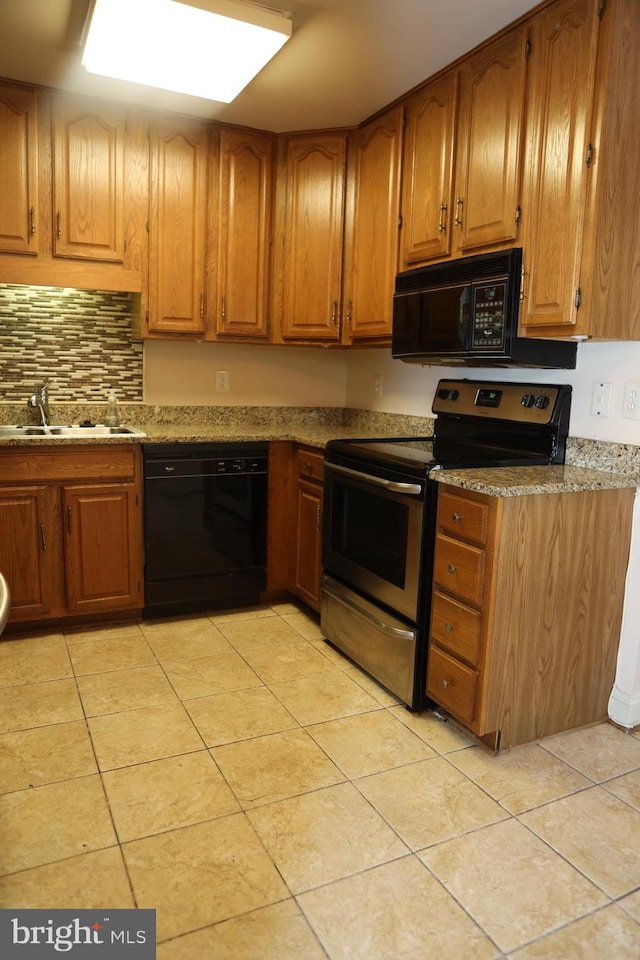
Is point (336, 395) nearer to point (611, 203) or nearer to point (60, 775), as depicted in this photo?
point (611, 203)

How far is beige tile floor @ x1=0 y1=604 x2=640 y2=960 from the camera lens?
149 cm

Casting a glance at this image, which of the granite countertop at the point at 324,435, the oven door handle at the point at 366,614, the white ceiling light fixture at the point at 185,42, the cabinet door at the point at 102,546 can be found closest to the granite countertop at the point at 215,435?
the granite countertop at the point at 324,435

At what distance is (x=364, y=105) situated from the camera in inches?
120

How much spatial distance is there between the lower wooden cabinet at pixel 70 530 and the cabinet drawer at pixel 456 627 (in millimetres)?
1482

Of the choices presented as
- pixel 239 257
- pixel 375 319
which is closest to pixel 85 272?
pixel 239 257

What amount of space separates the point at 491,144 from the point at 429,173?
395 mm

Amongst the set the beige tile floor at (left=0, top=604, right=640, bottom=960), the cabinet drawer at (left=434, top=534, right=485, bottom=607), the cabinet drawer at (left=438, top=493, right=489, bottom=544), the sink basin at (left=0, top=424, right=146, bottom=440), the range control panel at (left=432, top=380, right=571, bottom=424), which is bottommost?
the beige tile floor at (left=0, top=604, right=640, bottom=960)

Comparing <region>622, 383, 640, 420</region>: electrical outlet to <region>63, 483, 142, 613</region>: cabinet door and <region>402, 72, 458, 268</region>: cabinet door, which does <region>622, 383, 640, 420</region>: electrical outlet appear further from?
<region>63, 483, 142, 613</region>: cabinet door

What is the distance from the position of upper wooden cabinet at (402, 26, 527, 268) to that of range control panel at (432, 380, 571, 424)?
540 millimetres

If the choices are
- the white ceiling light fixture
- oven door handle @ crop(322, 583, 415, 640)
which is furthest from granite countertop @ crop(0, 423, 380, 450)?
the white ceiling light fixture

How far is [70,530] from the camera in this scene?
3000mm

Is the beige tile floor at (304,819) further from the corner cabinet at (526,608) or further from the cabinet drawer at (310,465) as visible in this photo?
the cabinet drawer at (310,465)

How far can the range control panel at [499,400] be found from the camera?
251 cm

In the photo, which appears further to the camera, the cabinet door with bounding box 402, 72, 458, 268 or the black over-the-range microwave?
the cabinet door with bounding box 402, 72, 458, 268
